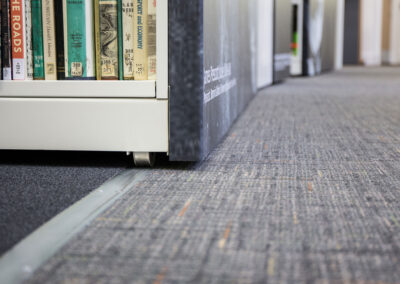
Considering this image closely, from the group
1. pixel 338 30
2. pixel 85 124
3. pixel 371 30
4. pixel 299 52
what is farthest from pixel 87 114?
pixel 371 30

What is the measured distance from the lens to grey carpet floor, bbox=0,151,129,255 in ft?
2.04

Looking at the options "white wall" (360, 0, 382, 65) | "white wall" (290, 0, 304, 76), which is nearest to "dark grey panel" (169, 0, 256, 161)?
"white wall" (290, 0, 304, 76)

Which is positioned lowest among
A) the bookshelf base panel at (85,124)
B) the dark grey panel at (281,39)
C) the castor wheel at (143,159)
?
the castor wheel at (143,159)

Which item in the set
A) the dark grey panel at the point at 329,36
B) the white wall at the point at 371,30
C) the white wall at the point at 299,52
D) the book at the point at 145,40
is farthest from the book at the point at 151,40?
the white wall at the point at 371,30

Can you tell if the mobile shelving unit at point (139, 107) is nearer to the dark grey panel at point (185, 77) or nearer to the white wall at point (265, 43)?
the dark grey panel at point (185, 77)

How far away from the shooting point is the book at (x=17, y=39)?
2.95 feet

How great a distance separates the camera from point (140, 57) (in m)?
0.89

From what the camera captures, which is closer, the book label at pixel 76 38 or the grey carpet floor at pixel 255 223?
the grey carpet floor at pixel 255 223

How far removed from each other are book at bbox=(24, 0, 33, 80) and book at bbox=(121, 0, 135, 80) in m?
0.16

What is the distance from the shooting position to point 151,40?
0.88 metres

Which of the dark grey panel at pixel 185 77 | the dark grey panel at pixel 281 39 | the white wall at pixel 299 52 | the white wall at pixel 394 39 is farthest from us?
the white wall at pixel 394 39

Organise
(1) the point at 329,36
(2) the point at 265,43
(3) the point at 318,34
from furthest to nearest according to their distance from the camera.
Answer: (1) the point at 329,36 → (3) the point at 318,34 → (2) the point at 265,43

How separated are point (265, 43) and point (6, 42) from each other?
6.79 feet

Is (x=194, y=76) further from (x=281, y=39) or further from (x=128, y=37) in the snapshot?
(x=281, y=39)
